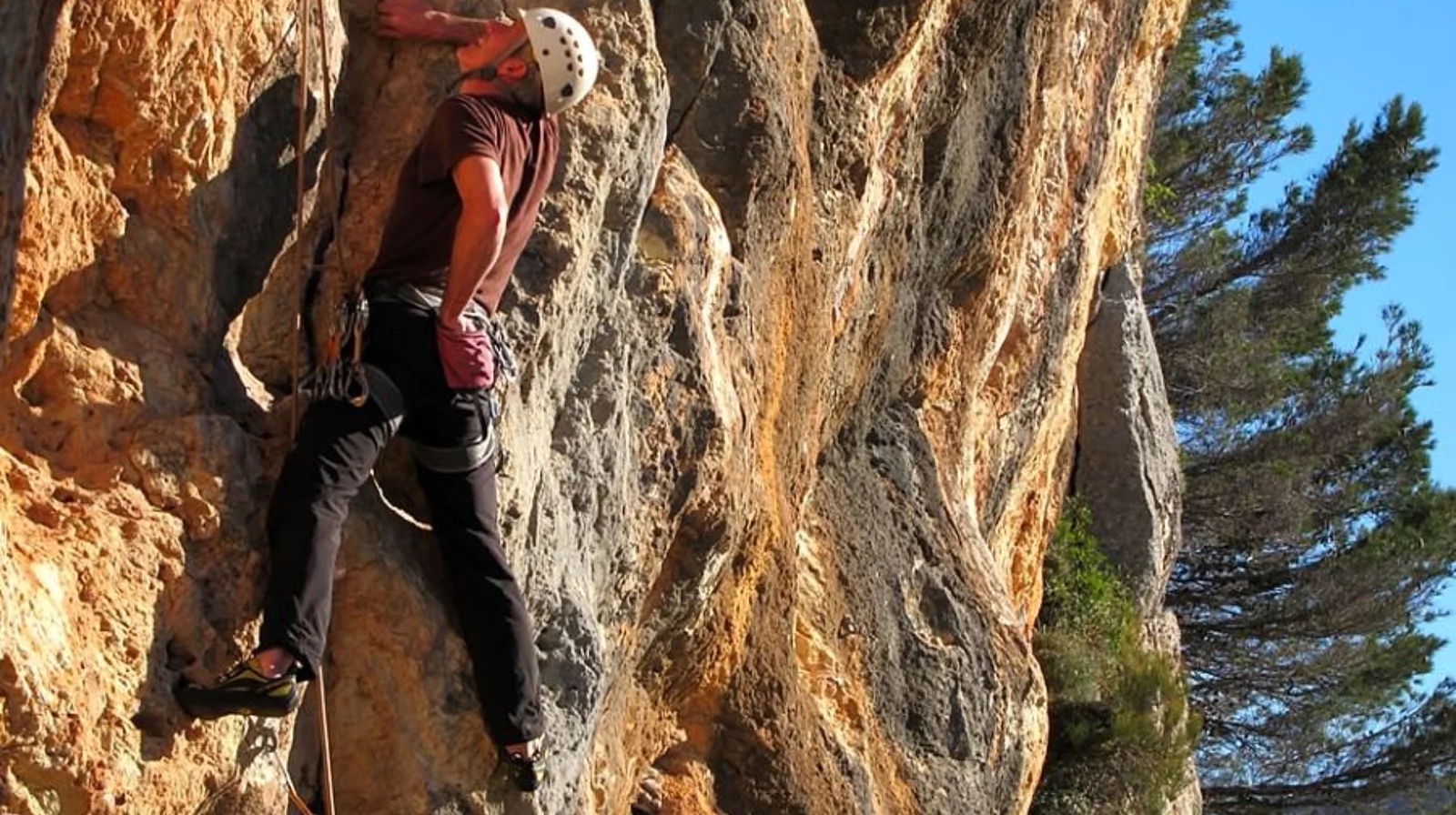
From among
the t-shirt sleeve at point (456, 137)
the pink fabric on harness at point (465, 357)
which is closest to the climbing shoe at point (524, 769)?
the pink fabric on harness at point (465, 357)

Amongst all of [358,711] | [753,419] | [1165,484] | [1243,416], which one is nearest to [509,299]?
[358,711]

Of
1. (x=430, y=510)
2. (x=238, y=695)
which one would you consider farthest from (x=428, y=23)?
(x=238, y=695)

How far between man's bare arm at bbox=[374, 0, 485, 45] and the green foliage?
27.8ft

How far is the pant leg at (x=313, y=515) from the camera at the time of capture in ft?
17.6

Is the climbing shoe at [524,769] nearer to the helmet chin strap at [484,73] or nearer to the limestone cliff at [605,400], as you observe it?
the limestone cliff at [605,400]

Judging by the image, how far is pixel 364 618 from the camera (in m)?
5.93

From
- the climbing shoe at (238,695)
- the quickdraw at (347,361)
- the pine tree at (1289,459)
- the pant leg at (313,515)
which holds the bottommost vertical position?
the climbing shoe at (238,695)

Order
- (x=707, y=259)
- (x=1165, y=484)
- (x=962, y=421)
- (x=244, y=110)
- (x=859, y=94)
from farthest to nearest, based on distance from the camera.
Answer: (x=1165, y=484)
(x=962, y=421)
(x=859, y=94)
(x=707, y=259)
(x=244, y=110)

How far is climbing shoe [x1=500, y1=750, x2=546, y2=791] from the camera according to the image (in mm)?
6121

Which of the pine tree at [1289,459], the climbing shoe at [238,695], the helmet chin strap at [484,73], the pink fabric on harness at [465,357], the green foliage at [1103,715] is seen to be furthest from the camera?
the pine tree at [1289,459]

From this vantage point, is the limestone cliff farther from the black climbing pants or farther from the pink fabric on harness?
the pink fabric on harness

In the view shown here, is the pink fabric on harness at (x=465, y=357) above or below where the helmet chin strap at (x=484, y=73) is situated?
below

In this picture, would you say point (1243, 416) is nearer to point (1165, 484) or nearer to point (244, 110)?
point (1165, 484)

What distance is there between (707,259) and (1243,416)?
15.1m
